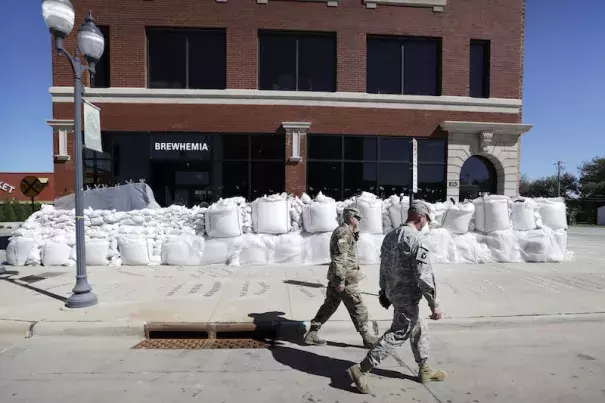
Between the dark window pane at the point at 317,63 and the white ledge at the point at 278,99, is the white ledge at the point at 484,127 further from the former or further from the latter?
the dark window pane at the point at 317,63

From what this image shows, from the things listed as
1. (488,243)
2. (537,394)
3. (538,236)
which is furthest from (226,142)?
(537,394)

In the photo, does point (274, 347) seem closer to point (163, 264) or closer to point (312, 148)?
point (163, 264)

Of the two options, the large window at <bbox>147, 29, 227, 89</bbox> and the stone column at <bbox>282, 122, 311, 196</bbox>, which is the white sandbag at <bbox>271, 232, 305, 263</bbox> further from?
the large window at <bbox>147, 29, 227, 89</bbox>

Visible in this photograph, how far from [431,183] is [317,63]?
6515mm

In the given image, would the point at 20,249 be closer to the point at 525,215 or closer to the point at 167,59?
the point at 167,59

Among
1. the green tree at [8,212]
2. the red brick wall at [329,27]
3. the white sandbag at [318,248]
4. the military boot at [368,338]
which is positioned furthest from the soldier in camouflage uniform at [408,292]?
the green tree at [8,212]

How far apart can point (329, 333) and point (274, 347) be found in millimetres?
767

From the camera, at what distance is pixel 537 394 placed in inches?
137

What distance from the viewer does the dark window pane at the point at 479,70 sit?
51.0 ft

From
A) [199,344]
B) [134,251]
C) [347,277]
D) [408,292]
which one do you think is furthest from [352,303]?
[134,251]

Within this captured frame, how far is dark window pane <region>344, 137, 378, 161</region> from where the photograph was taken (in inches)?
581

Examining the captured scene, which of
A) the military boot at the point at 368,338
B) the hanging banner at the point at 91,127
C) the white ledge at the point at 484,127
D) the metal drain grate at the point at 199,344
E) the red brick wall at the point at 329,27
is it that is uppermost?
the red brick wall at the point at 329,27

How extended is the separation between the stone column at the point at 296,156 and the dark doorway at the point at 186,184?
2.97 m

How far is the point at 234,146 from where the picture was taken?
14.4m
